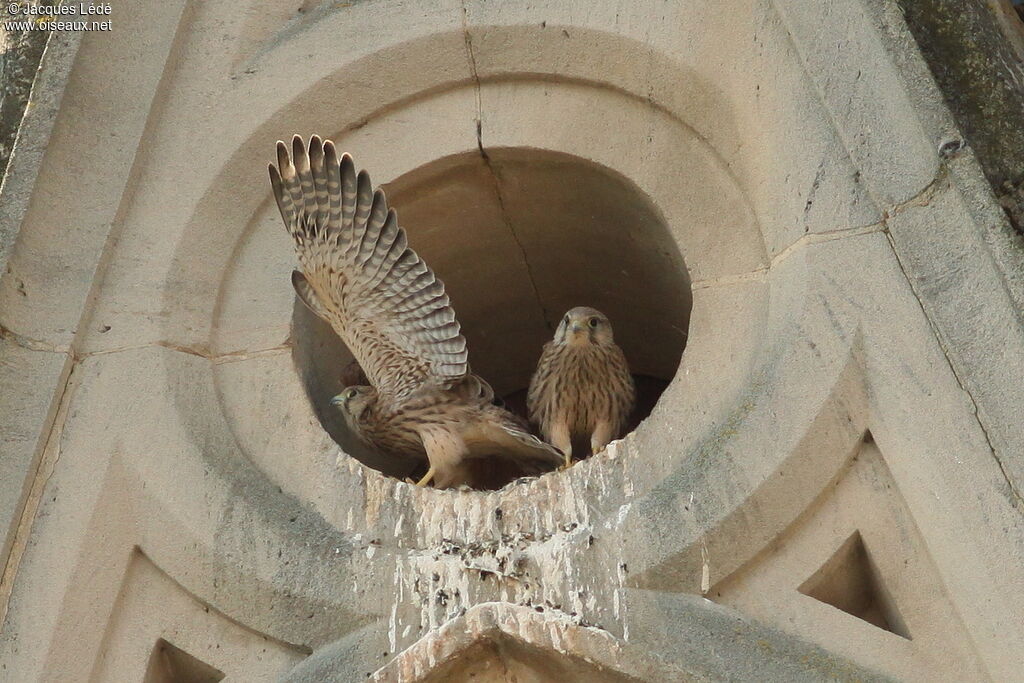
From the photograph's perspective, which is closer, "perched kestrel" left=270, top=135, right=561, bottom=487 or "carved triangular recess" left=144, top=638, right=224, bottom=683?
"carved triangular recess" left=144, top=638, right=224, bottom=683

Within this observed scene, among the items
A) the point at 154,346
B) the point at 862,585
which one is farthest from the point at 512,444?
the point at 862,585

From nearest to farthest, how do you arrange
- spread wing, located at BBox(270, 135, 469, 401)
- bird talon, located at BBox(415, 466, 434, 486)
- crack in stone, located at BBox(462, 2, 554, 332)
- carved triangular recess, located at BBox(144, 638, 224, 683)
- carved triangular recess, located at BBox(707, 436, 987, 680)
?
1. carved triangular recess, located at BBox(707, 436, 987, 680)
2. carved triangular recess, located at BBox(144, 638, 224, 683)
3. spread wing, located at BBox(270, 135, 469, 401)
4. bird talon, located at BBox(415, 466, 434, 486)
5. crack in stone, located at BBox(462, 2, 554, 332)

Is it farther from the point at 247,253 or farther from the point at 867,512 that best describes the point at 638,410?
the point at 867,512

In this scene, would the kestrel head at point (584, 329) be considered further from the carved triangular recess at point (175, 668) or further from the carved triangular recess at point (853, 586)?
the carved triangular recess at point (175, 668)

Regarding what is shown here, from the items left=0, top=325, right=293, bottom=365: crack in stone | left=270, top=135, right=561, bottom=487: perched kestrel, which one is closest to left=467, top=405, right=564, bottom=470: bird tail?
left=270, top=135, right=561, bottom=487: perched kestrel

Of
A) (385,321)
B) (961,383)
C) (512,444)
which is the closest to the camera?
(961,383)

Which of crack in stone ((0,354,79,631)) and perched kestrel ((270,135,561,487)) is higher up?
perched kestrel ((270,135,561,487))

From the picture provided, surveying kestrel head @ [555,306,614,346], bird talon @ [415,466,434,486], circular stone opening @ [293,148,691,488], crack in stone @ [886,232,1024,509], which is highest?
circular stone opening @ [293,148,691,488]

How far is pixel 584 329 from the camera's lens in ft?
23.4

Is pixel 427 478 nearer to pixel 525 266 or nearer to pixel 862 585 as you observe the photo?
pixel 525 266

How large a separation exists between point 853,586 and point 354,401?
2.28 m

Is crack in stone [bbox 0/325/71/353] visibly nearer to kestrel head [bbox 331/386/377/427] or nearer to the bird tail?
kestrel head [bbox 331/386/377/427]

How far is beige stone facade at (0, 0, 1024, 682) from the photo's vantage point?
551 cm

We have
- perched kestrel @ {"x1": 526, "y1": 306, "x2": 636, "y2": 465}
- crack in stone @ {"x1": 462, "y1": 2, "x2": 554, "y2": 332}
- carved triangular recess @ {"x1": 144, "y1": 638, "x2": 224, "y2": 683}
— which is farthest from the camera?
perched kestrel @ {"x1": 526, "y1": 306, "x2": 636, "y2": 465}
